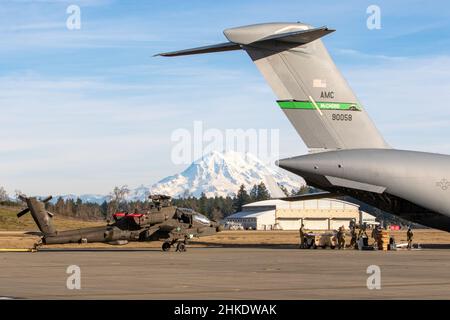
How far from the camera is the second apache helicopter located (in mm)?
43312

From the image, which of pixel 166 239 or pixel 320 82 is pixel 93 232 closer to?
pixel 166 239

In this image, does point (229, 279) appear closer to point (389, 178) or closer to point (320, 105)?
point (320, 105)

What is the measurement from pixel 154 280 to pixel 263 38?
44.5 feet

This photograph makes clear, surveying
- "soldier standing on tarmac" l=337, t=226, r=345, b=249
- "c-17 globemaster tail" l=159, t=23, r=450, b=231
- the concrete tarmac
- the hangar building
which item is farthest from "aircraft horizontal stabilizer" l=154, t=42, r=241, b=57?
the hangar building

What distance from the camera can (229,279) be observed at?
74.6 ft

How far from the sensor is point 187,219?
145ft

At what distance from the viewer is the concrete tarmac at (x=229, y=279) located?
18141mm

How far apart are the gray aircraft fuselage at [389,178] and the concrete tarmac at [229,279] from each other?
4.28 meters

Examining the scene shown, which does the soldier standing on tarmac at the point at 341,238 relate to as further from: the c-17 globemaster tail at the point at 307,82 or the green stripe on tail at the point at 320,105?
the green stripe on tail at the point at 320,105

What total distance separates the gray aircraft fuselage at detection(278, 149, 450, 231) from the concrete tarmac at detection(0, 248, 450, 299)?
428cm

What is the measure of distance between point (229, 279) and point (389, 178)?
54.2 ft

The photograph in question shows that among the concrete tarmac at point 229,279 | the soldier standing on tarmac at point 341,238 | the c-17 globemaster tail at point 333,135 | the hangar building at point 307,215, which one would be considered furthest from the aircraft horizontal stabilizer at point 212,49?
the hangar building at point 307,215

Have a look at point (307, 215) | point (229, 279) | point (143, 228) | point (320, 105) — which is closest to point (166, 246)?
point (143, 228)
